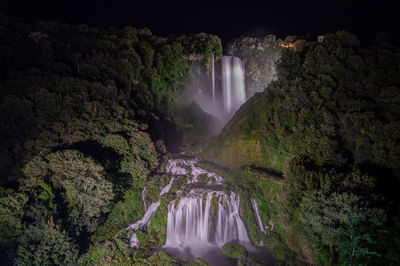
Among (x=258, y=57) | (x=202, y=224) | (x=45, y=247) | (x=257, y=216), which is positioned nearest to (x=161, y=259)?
(x=202, y=224)

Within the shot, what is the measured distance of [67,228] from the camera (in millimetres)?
Answer: 16094

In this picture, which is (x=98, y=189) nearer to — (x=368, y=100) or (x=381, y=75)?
(x=368, y=100)

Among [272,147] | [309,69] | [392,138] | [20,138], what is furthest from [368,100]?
[20,138]

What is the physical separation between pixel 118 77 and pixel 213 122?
1438 centimetres

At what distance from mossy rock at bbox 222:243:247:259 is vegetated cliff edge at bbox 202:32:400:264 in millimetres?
3192

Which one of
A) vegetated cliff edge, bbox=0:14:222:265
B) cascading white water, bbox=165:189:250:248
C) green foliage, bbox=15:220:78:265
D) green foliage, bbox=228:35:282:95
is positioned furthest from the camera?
green foliage, bbox=228:35:282:95

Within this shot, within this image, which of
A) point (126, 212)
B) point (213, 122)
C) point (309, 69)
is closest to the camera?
point (309, 69)

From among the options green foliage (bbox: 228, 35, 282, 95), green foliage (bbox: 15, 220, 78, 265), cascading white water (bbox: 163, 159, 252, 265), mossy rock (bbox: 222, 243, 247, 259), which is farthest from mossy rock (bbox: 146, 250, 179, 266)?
green foliage (bbox: 228, 35, 282, 95)

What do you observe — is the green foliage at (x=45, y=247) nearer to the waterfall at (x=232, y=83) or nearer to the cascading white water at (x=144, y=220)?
the cascading white water at (x=144, y=220)

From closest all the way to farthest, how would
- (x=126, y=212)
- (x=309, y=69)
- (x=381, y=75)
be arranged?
(x=381, y=75)
(x=309, y=69)
(x=126, y=212)

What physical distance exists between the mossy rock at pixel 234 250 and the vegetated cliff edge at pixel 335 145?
10.5 ft

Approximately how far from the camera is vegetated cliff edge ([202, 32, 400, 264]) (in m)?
9.81

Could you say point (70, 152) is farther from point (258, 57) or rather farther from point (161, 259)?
point (258, 57)

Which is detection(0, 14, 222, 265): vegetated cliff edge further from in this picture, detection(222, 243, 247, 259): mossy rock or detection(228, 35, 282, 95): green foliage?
detection(228, 35, 282, 95): green foliage
